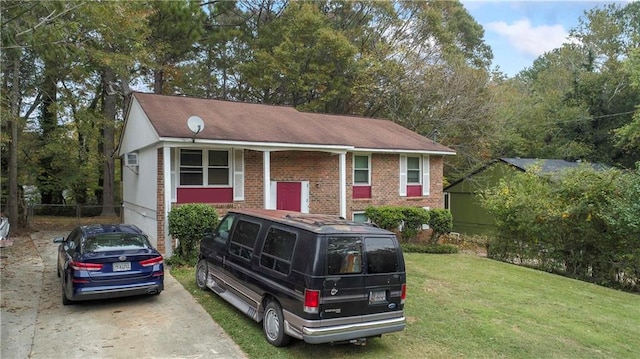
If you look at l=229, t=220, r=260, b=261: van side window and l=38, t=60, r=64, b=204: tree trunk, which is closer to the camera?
l=229, t=220, r=260, b=261: van side window

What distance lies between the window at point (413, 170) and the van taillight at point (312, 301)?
1434 cm

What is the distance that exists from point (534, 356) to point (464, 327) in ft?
3.91

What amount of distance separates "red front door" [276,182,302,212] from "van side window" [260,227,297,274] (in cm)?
931

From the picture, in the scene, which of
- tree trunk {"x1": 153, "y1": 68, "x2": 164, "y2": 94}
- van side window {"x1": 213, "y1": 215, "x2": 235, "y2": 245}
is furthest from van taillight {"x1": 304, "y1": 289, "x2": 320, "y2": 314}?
tree trunk {"x1": 153, "y1": 68, "x2": 164, "y2": 94}

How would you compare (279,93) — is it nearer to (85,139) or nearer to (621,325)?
(85,139)

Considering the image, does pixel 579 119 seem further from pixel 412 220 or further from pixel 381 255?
pixel 381 255

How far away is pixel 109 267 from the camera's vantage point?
704 centimetres

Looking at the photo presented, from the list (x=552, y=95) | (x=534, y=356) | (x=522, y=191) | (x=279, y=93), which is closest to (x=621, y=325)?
(x=534, y=356)

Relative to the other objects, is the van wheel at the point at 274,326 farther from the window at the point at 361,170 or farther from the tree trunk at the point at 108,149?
the tree trunk at the point at 108,149

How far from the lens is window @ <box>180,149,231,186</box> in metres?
13.8

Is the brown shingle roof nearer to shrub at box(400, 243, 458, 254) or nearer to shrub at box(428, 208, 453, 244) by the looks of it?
shrub at box(428, 208, 453, 244)

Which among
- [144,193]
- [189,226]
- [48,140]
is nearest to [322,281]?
[189,226]

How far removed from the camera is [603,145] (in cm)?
3095

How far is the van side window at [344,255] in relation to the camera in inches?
213
